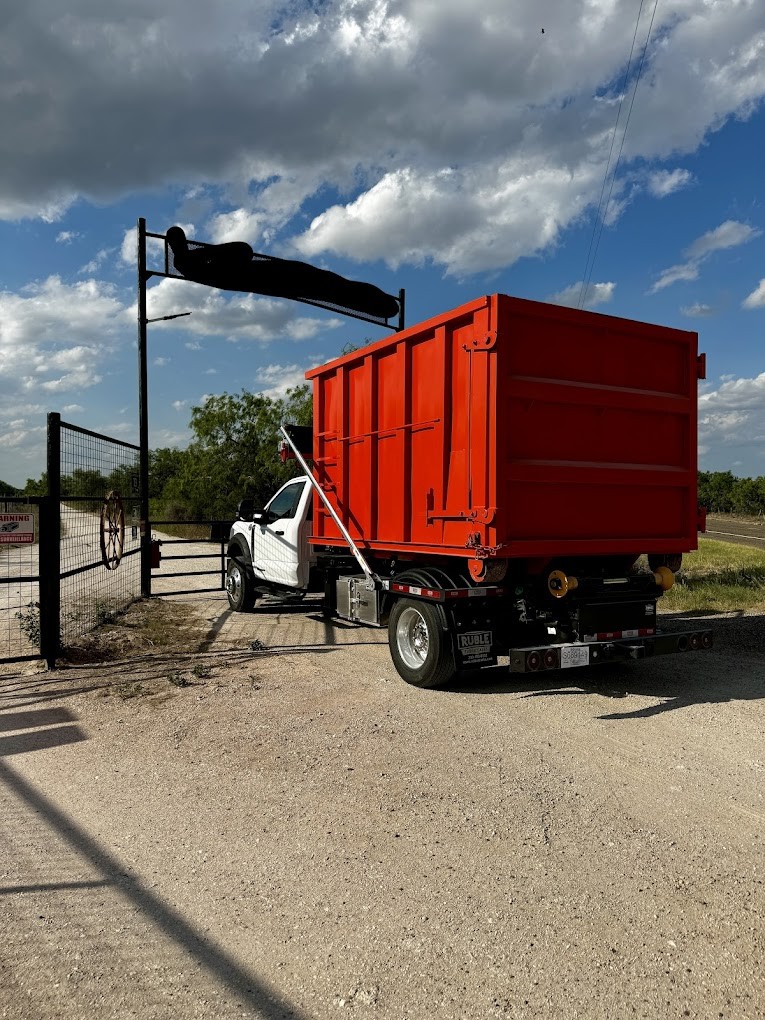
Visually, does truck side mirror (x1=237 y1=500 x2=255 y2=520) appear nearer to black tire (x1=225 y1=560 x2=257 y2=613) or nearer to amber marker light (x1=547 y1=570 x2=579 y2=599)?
black tire (x1=225 y1=560 x2=257 y2=613)

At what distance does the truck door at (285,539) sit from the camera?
9.99 metres

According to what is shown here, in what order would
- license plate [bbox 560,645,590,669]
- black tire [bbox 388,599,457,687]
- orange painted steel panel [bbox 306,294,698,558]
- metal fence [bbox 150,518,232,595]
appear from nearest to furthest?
license plate [bbox 560,645,590,669]
orange painted steel panel [bbox 306,294,698,558]
black tire [bbox 388,599,457,687]
metal fence [bbox 150,518,232,595]

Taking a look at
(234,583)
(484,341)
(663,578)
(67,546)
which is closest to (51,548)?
(67,546)

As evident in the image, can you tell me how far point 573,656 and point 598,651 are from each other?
0.28 meters

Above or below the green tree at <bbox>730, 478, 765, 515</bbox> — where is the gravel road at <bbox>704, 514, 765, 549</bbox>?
below

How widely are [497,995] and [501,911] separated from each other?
20.7 inches

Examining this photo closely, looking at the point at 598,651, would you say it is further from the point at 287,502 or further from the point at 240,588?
the point at 240,588

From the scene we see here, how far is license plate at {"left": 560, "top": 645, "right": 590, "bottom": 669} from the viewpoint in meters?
6.00

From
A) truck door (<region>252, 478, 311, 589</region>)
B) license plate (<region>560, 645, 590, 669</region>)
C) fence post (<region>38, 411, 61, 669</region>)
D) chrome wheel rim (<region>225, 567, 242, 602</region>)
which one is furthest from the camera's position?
chrome wheel rim (<region>225, 567, 242, 602</region>)

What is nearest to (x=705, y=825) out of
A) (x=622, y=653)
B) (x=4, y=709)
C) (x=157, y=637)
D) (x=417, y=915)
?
(x=417, y=915)

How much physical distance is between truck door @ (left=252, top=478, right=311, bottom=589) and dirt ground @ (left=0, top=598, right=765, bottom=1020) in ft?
11.5

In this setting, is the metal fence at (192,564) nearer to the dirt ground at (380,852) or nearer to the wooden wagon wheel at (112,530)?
the wooden wagon wheel at (112,530)

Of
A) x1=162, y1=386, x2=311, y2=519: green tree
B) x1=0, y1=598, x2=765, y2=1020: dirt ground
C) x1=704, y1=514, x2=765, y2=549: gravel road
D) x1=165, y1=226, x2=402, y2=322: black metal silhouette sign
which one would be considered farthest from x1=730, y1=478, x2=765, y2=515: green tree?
x1=0, y1=598, x2=765, y2=1020: dirt ground

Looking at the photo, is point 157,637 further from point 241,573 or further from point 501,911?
point 501,911
